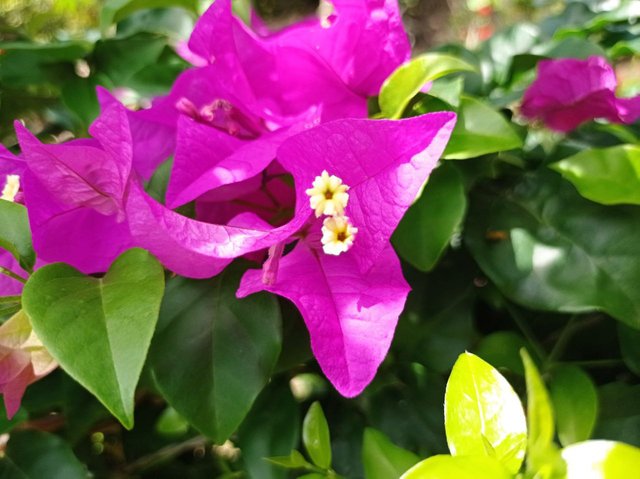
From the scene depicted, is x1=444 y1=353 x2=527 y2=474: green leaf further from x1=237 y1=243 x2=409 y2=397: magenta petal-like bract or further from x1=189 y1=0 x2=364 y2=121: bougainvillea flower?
x1=189 y1=0 x2=364 y2=121: bougainvillea flower

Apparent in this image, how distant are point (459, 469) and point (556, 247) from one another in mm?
199

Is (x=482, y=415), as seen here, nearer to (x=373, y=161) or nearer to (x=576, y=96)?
(x=373, y=161)

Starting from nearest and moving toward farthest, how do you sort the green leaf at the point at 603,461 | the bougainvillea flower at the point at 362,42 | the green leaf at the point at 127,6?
the green leaf at the point at 603,461 < the bougainvillea flower at the point at 362,42 < the green leaf at the point at 127,6

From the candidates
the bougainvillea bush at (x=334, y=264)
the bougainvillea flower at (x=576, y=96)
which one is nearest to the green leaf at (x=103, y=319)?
the bougainvillea bush at (x=334, y=264)

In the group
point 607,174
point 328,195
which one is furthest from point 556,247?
point 328,195

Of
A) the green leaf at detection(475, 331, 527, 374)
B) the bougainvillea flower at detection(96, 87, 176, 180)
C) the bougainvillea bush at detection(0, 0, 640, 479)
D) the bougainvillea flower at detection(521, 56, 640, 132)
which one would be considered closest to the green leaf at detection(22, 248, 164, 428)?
the bougainvillea bush at detection(0, 0, 640, 479)

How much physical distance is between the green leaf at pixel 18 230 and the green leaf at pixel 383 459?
214 millimetres

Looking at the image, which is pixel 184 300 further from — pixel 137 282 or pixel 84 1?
pixel 84 1

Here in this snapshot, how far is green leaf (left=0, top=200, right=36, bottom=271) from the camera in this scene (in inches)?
13.9

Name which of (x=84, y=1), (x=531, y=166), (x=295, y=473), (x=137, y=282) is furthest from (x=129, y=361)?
(x=84, y=1)

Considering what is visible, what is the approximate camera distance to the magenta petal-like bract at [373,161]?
0.98 ft

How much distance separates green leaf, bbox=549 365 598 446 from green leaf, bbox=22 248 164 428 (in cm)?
23

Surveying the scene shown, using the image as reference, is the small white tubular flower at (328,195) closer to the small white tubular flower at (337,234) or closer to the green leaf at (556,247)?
the small white tubular flower at (337,234)

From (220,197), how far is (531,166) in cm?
23
